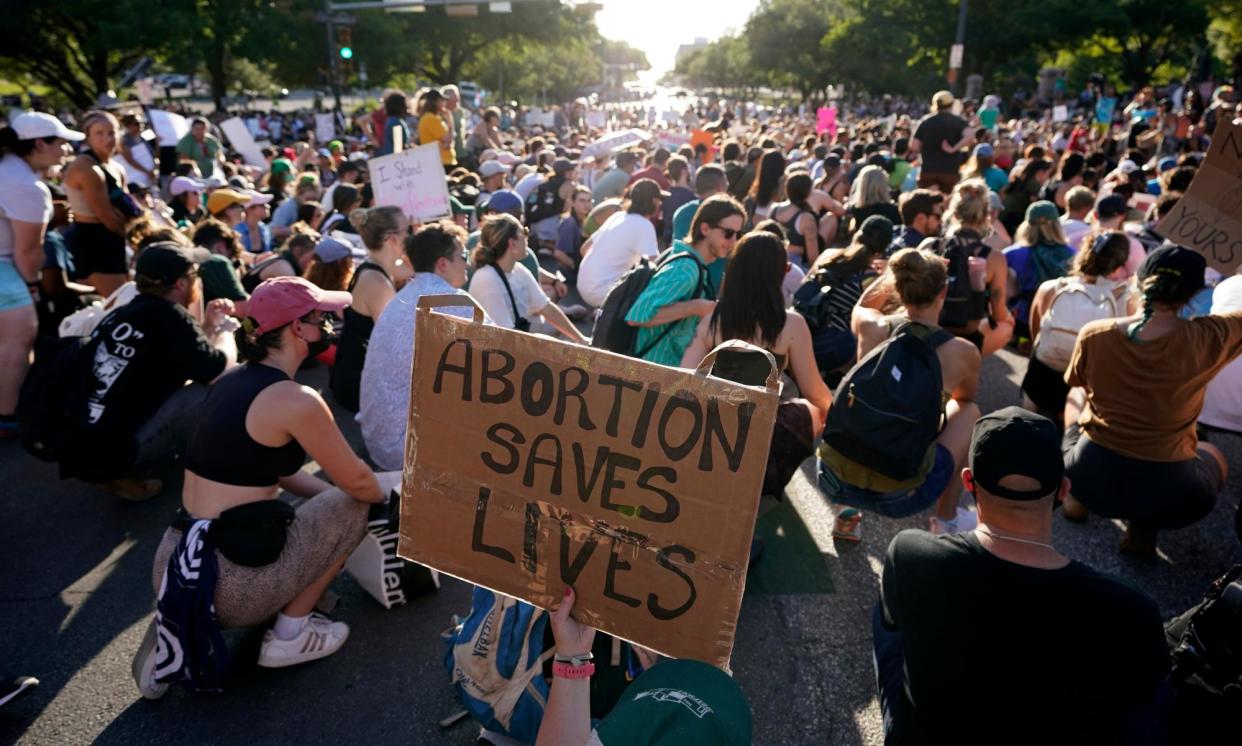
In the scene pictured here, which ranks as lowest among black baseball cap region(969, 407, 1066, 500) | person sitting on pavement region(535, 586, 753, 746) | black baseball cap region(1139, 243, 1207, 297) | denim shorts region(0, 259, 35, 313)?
denim shorts region(0, 259, 35, 313)

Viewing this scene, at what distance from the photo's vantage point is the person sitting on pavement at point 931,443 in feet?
12.4

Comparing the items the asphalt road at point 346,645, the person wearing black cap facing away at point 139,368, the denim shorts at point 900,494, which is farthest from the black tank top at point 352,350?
the denim shorts at point 900,494

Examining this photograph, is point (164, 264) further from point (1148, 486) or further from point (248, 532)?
point (1148, 486)

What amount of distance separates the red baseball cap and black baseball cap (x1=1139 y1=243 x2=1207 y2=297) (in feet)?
12.5

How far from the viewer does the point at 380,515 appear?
12.2ft

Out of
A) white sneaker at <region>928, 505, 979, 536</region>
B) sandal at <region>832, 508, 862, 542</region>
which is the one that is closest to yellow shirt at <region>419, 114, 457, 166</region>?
sandal at <region>832, 508, 862, 542</region>

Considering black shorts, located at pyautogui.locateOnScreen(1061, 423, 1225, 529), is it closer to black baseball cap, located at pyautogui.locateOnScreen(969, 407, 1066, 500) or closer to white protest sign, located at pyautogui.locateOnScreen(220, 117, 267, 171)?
black baseball cap, located at pyautogui.locateOnScreen(969, 407, 1066, 500)

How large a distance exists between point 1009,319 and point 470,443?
4569mm

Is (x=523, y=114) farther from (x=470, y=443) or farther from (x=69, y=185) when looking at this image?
(x=470, y=443)

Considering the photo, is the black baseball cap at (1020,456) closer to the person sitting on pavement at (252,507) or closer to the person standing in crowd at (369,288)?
the person sitting on pavement at (252,507)

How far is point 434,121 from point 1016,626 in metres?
10.2

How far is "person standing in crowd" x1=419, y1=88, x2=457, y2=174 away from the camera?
10539mm

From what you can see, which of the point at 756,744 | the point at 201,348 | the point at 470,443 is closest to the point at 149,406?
the point at 201,348

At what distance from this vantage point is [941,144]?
9.77m
